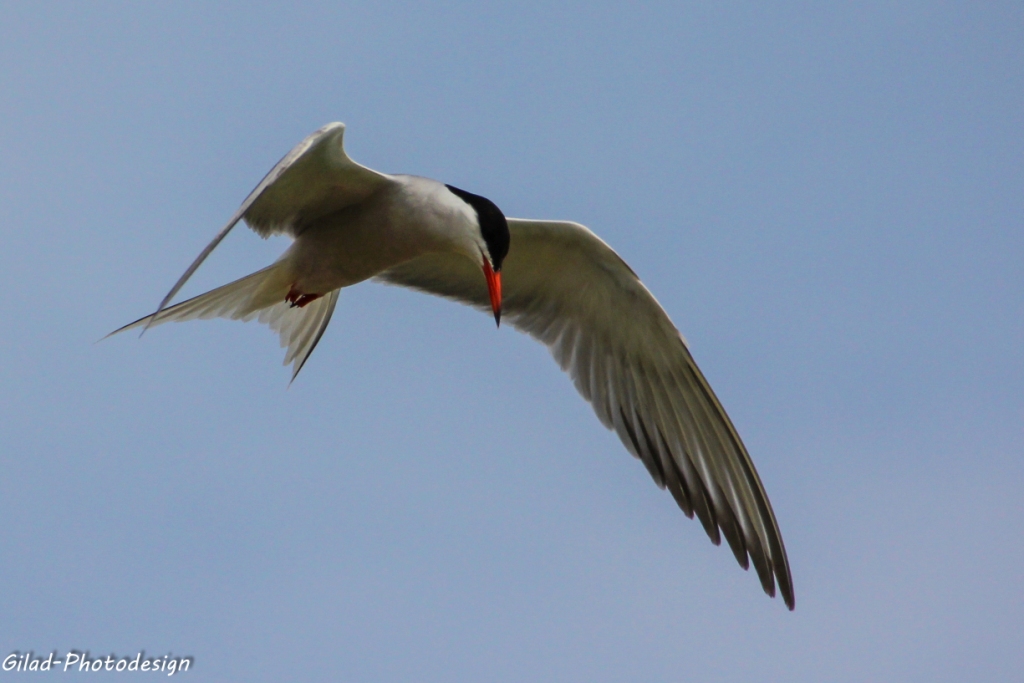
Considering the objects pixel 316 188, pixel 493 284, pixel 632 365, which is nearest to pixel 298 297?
pixel 316 188

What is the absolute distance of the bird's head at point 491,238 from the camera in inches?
249

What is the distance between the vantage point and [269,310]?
23.9ft

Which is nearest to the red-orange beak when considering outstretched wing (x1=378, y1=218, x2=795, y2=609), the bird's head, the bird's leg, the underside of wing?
the bird's head

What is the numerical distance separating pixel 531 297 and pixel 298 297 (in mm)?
1523

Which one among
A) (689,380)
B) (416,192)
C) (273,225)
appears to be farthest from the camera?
(689,380)

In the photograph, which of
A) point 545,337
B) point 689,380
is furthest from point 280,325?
point 689,380

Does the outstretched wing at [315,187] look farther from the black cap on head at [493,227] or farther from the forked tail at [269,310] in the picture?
the black cap on head at [493,227]

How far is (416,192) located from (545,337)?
1.60 m

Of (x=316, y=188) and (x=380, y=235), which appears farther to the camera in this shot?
(x=316, y=188)

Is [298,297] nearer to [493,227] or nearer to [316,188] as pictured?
[316,188]

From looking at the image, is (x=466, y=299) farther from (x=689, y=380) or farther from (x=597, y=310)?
(x=689, y=380)

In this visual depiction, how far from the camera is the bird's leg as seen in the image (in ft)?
22.7

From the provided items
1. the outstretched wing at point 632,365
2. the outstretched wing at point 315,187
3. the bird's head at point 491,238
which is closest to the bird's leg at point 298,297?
the outstretched wing at point 315,187

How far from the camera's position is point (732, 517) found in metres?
7.21
